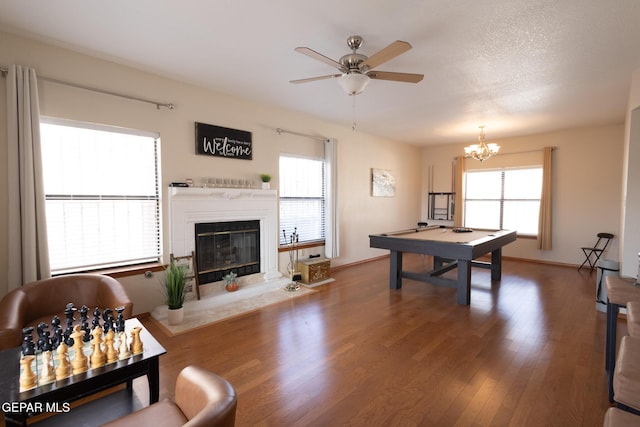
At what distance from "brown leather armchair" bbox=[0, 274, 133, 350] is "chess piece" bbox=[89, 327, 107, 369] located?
78 centimetres

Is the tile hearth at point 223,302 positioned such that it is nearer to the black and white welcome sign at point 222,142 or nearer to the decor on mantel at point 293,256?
the decor on mantel at point 293,256

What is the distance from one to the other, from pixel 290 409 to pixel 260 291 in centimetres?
247

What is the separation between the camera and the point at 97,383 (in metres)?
1.60

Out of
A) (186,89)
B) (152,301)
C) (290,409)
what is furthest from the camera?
(186,89)

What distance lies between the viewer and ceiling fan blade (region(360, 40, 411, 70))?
2086mm

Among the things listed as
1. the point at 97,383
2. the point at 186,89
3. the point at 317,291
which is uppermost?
the point at 186,89

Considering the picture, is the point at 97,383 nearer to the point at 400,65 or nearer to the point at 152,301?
the point at 152,301

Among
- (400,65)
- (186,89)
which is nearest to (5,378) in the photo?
(186,89)

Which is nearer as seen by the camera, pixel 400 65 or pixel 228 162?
pixel 400 65

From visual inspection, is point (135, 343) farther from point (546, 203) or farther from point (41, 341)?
point (546, 203)

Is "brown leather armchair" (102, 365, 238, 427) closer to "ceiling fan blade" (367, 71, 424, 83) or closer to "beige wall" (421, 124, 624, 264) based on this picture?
"ceiling fan blade" (367, 71, 424, 83)

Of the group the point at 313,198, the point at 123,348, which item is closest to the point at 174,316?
the point at 123,348

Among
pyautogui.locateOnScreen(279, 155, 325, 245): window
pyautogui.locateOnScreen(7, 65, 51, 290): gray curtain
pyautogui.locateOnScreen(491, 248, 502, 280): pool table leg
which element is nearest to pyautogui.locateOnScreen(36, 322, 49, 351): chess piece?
pyautogui.locateOnScreen(7, 65, 51, 290): gray curtain

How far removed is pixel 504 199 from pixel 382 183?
2914 mm
